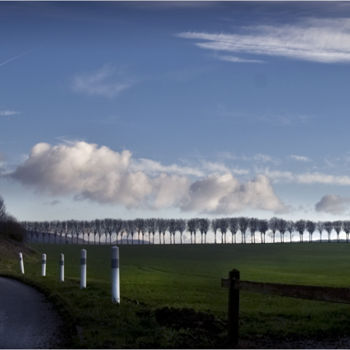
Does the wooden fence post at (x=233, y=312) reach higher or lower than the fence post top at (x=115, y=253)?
lower

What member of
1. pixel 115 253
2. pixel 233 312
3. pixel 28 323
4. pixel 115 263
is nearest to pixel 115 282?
pixel 115 263

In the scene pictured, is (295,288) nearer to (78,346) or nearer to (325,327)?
(325,327)

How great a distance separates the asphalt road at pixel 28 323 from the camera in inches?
317

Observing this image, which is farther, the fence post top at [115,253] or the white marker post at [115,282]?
the fence post top at [115,253]

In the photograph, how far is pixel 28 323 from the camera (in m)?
10.0

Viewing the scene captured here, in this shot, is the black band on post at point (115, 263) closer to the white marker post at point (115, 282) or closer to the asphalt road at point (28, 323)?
the white marker post at point (115, 282)

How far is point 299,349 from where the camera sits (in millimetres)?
7938

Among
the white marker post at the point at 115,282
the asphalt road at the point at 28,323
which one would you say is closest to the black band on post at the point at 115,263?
the white marker post at the point at 115,282

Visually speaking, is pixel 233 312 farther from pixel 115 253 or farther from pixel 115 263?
pixel 115 253

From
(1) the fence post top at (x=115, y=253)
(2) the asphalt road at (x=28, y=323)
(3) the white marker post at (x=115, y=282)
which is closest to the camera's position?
(2) the asphalt road at (x=28, y=323)

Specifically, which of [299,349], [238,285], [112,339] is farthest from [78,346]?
[299,349]

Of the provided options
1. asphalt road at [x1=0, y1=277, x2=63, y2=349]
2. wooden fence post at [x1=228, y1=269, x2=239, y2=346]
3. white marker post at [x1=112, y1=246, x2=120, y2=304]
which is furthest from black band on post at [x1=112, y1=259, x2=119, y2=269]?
Result: wooden fence post at [x1=228, y1=269, x2=239, y2=346]

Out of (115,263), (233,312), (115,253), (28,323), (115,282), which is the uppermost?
(115,253)

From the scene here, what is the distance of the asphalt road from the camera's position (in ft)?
26.4
